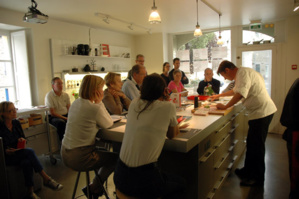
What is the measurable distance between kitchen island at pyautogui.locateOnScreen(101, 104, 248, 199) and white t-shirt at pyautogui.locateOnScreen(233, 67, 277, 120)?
37cm

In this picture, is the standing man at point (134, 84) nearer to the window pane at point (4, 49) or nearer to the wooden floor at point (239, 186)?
the wooden floor at point (239, 186)

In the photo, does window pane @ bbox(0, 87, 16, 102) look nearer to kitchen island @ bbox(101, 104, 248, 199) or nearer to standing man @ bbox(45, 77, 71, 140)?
standing man @ bbox(45, 77, 71, 140)

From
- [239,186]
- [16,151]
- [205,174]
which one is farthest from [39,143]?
[239,186]

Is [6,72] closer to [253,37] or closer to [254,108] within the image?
[254,108]

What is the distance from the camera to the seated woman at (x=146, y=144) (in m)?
1.47

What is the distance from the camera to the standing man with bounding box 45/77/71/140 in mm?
4039

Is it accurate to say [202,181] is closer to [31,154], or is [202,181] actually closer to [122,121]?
[122,121]

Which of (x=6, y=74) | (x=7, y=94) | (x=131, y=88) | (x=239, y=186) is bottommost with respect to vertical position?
(x=239, y=186)

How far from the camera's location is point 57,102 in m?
4.22

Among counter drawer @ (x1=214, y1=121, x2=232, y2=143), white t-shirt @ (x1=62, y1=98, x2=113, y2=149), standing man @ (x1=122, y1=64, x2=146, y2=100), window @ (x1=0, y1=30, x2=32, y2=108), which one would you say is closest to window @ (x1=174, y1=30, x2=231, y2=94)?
counter drawer @ (x1=214, y1=121, x2=232, y2=143)

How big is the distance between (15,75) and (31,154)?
9.03 feet

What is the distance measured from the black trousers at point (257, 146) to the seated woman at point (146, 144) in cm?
167

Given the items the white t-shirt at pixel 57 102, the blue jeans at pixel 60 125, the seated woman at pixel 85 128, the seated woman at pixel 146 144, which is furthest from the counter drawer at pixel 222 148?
the white t-shirt at pixel 57 102

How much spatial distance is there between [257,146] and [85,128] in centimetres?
210
